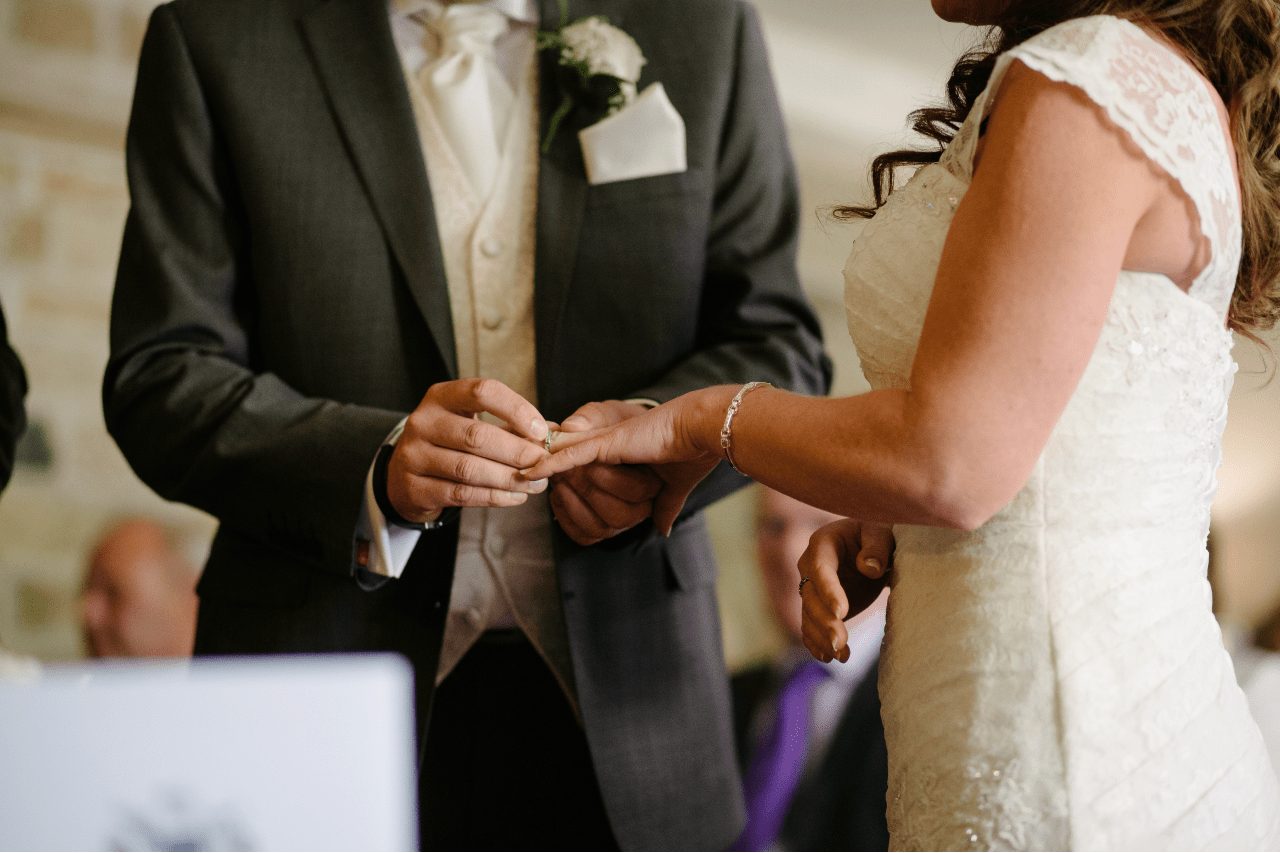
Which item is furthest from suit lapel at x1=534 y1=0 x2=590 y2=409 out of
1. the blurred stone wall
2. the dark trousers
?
the blurred stone wall

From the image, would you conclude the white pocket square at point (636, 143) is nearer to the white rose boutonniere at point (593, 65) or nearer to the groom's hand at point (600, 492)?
the white rose boutonniere at point (593, 65)

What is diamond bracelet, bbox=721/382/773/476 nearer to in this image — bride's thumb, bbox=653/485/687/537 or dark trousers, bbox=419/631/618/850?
bride's thumb, bbox=653/485/687/537

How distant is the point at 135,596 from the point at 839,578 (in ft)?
6.36

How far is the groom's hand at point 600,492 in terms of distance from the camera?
1.02 m

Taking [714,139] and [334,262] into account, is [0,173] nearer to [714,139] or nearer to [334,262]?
[334,262]

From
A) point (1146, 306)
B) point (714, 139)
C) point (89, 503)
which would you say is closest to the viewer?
point (1146, 306)

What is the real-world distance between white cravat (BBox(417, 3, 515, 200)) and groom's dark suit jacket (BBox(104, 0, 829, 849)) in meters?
0.06

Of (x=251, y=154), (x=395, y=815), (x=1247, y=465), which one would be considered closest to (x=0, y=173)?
(x=251, y=154)

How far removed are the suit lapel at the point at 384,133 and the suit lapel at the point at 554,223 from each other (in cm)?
11

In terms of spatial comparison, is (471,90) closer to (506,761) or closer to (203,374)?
(203,374)

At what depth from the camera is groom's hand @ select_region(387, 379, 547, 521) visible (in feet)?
3.20

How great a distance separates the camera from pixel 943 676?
2.63 feet

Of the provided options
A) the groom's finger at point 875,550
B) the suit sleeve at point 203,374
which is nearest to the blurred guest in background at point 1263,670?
the groom's finger at point 875,550

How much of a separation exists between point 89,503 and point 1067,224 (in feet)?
7.47
